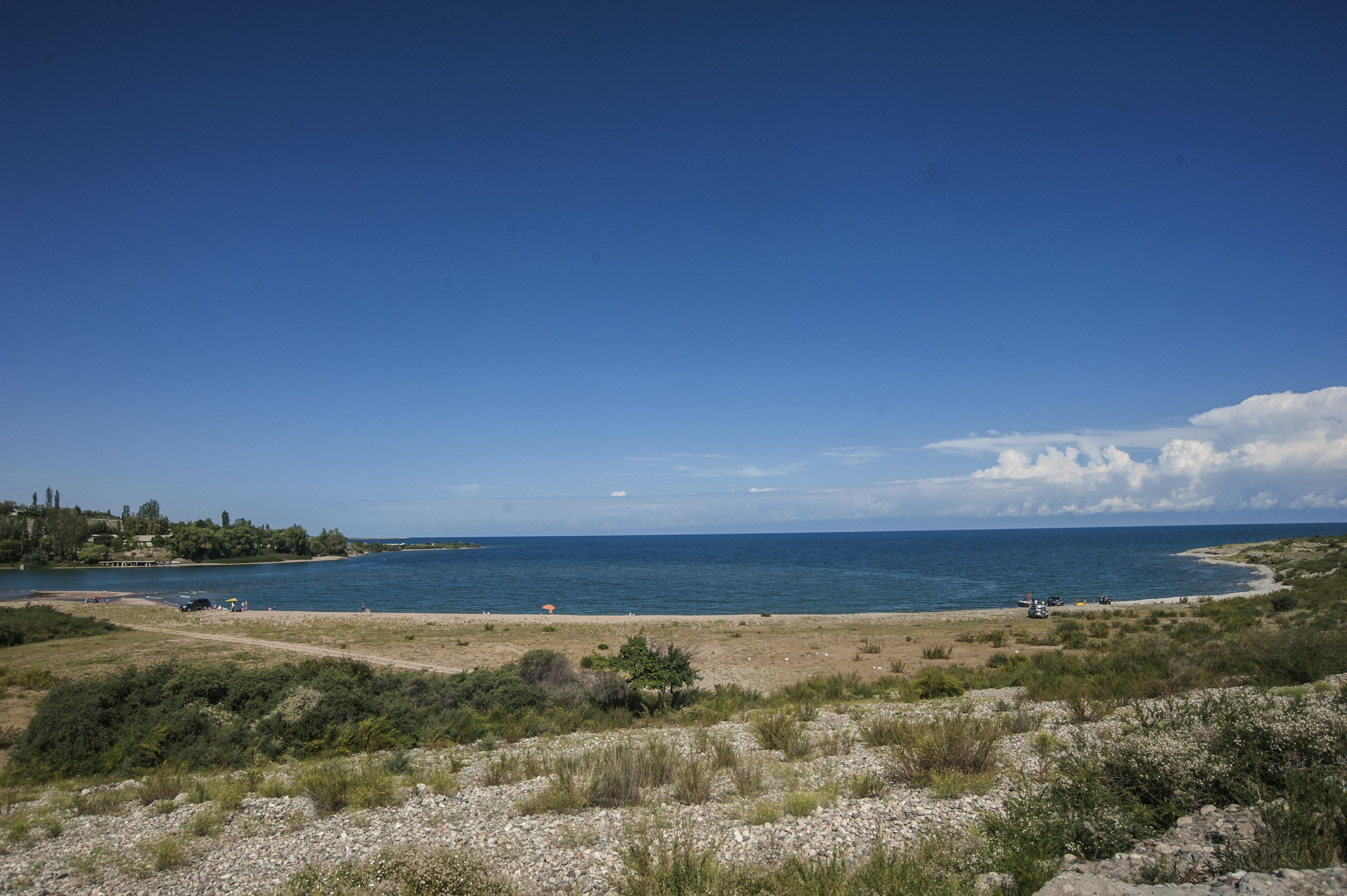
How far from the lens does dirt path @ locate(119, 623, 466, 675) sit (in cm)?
2544

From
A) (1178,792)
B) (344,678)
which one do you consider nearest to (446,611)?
(344,678)

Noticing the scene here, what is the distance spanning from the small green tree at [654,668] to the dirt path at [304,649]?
21.1 feet

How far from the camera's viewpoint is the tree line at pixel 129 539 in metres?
125

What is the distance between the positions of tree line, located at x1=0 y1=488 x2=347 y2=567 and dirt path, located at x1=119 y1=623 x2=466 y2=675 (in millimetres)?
117863

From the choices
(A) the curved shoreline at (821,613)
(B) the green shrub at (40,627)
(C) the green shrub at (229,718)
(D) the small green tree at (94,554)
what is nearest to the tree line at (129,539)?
(D) the small green tree at (94,554)

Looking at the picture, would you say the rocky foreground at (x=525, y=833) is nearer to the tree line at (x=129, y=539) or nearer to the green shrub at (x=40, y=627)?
the green shrub at (x=40, y=627)

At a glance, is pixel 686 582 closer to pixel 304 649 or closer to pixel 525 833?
pixel 304 649

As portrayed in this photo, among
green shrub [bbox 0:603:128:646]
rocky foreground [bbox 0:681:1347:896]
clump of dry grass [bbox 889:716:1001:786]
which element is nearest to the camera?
rocky foreground [bbox 0:681:1347:896]

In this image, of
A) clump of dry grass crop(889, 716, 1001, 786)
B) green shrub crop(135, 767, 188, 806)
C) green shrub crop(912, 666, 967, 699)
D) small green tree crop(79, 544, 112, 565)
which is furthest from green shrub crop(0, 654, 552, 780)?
small green tree crop(79, 544, 112, 565)

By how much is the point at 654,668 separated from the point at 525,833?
11372 mm

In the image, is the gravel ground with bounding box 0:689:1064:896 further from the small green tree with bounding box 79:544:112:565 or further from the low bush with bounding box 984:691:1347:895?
the small green tree with bounding box 79:544:112:565

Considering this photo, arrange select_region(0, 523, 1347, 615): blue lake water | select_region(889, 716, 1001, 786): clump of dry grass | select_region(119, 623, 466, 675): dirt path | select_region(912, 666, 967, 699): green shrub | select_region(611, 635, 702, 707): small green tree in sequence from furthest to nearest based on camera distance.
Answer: select_region(0, 523, 1347, 615): blue lake water → select_region(119, 623, 466, 675): dirt path → select_region(611, 635, 702, 707): small green tree → select_region(912, 666, 967, 699): green shrub → select_region(889, 716, 1001, 786): clump of dry grass

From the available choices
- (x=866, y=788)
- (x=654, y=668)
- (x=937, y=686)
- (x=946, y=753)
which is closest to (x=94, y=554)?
(x=654, y=668)

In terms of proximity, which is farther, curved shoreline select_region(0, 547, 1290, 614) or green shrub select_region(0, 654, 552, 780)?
curved shoreline select_region(0, 547, 1290, 614)
